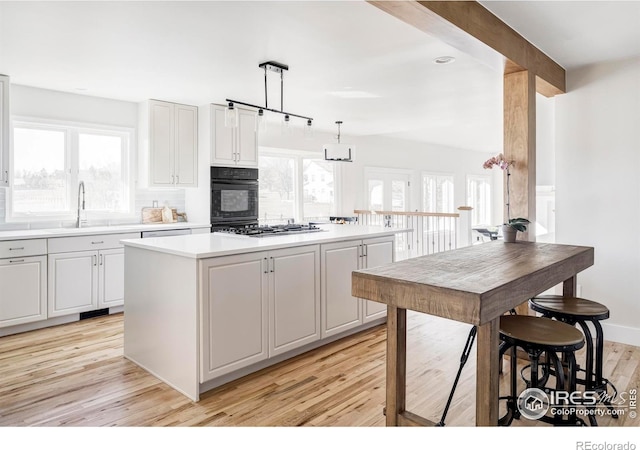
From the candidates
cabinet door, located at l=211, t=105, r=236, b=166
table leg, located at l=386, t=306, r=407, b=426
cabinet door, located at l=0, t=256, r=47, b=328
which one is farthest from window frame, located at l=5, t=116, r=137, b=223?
table leg, located at l=386, t=306, r=407, b=426

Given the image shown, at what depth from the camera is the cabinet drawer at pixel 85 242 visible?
387cm

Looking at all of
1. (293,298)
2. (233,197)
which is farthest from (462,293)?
(233,197)

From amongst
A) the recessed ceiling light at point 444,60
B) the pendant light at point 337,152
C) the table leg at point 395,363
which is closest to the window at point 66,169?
the pendant light at point 337,152

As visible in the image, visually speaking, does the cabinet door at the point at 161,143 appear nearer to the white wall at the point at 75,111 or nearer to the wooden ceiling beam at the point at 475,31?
the white wall at the point at 75,111

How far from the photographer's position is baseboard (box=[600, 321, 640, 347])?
3385 millimetres

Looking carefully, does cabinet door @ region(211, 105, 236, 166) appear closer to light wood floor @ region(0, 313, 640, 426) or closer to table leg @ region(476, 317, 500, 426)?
light wood floor @ region(0, 313, 640, 426)

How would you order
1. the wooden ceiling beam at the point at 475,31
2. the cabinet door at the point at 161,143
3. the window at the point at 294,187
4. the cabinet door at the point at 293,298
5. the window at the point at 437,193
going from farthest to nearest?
the window at the point at 437,193, the window at the point at 294,187, the cabinet door at the point at 161,143, the cabinet door at the point at 293,298, the wooden ceiling beam at the point at 475,31

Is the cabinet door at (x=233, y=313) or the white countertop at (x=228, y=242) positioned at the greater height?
the white countertop at (x=228, y=242)

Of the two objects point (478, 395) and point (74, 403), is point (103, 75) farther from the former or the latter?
point (478, 395)

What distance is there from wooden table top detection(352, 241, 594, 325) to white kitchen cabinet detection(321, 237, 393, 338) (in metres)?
1.06

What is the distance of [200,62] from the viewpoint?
3.45 metres

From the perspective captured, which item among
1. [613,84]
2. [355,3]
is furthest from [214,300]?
[613,84]

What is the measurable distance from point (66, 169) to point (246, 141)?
2.05m

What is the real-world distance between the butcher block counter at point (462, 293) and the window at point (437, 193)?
6552 mm
